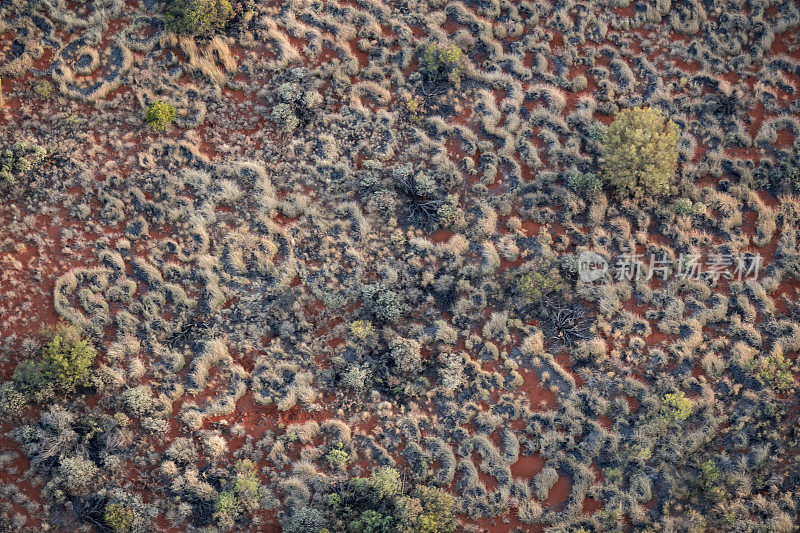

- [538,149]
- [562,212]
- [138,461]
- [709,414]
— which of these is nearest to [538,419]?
[709,414]

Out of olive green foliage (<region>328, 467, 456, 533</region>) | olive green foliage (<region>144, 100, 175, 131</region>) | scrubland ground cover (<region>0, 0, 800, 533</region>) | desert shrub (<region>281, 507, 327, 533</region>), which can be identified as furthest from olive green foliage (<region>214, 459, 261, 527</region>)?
olive green foliage (<region>144, 100, 175, 131</region>)

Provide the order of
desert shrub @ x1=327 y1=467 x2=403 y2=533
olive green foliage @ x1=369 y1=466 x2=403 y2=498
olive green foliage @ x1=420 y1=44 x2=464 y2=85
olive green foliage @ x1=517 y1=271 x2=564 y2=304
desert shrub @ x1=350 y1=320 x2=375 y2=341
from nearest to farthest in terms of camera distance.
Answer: desert shrub @ x1=327 y1=467 x2=403 y2=533
olive green foliage @ x1=369 y1=466 x2=403 y2=498
desert shrub @ x1=350 y1=320 x2=375 y2=341
olive green foliage @ x1=517 y1=271 x2=564 y2=304
olive green foliage @ x1=420 y1=44 x2=464 y2=85

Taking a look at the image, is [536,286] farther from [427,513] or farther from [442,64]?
[442,64]

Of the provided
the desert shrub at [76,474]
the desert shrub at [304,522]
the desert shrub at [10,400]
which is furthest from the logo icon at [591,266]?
the desert shrub at [10,400]

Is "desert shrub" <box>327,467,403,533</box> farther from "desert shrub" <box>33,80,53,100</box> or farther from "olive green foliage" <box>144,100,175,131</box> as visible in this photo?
"desert shrub" <box>33,80,53,100</box>

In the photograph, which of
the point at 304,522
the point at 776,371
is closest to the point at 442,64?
the point at 776,371
